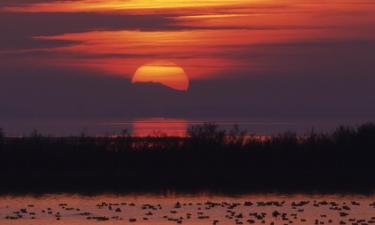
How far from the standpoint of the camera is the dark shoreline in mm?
56969

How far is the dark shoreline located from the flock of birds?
11.6m

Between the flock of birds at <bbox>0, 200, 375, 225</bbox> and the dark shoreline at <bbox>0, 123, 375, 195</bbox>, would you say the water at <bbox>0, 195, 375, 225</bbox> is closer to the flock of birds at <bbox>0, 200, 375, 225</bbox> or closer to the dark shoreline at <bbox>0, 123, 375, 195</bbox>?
the flock of birds at <bbox>0, 200, 375, 225</bbox>

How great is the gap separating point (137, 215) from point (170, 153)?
78.2ft

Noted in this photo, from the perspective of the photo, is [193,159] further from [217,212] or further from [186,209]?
[217,212]

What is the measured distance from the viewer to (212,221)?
36.8 metres

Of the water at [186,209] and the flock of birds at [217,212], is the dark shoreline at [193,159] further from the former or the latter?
the flock of birds at [217,212]

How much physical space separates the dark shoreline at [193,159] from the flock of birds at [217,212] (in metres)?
11.6

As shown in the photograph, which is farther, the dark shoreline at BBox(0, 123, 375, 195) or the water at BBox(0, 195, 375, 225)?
the dark shoreline at BBox(0, 123, 375, 195)

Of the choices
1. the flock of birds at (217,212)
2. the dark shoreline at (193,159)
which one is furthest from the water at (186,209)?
the dark shoreline at (193,159)

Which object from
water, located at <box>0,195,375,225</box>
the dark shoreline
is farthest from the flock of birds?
the dark shoreline

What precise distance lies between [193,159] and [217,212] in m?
22.7

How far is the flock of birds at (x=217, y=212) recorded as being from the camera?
37062 mm

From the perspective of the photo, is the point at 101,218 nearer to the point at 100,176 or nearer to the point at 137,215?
the point at 137,215

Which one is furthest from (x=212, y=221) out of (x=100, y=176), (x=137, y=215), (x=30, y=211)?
(x=100, y=176)
